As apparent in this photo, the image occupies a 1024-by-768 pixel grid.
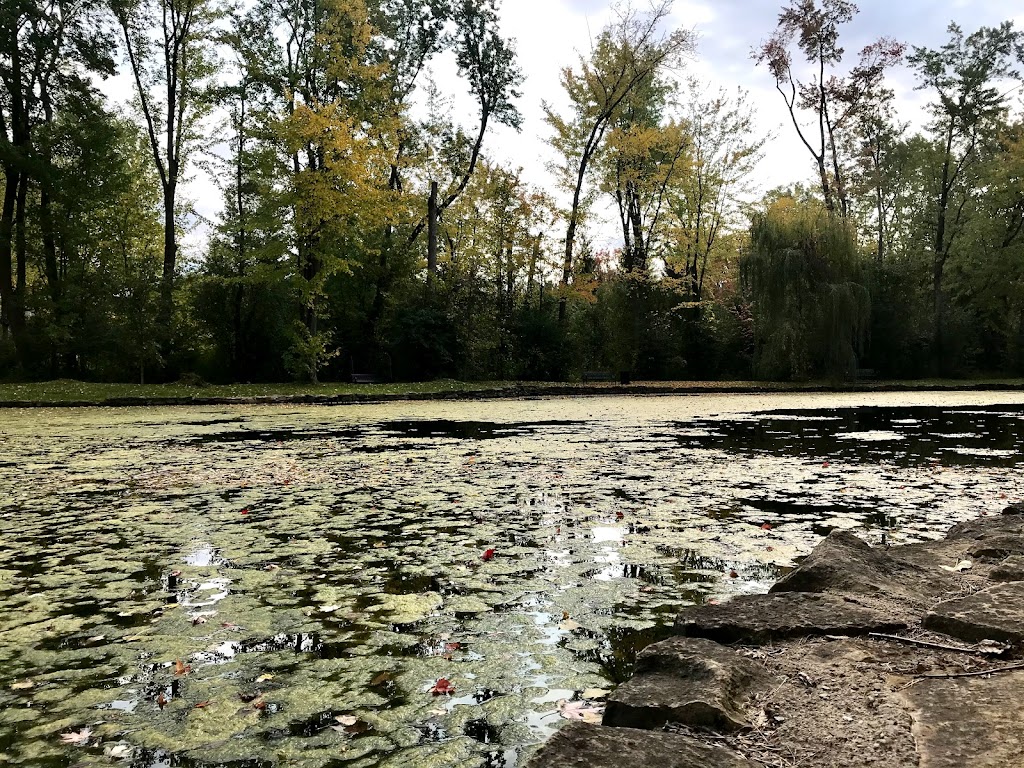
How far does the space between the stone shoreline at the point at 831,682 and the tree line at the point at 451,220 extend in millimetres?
18272

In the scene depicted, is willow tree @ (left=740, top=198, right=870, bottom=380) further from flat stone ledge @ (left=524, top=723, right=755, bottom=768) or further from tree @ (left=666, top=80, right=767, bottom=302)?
flat stone ledge @ (left=524, top=723, right=755, bottom=768)

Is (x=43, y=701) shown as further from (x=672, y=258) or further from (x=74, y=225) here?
(x=672, y=258)

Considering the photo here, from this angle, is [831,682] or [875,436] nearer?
[831,682]

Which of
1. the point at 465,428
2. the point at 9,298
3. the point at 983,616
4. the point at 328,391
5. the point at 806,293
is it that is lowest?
the point at 465,428

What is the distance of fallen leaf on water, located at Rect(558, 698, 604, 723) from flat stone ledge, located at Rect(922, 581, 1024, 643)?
1.08 meters

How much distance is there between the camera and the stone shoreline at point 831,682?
149 cm

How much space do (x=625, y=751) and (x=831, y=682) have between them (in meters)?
0.72

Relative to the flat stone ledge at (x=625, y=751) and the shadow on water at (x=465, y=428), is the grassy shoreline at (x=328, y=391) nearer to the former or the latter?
the shadow on water at (x=465, y=428)

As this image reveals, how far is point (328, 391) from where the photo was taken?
705 inches

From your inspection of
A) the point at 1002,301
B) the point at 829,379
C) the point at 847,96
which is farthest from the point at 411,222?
the point at 1002,301

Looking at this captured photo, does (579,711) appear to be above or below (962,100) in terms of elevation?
below

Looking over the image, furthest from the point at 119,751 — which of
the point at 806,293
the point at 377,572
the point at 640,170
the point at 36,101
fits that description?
the point at 640,170

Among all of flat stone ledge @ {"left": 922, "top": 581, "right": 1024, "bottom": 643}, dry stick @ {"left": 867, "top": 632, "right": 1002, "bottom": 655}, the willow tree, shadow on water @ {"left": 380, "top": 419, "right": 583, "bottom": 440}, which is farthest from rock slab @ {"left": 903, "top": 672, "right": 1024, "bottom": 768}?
the willow tree

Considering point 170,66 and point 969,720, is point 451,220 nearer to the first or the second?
point 170,66
